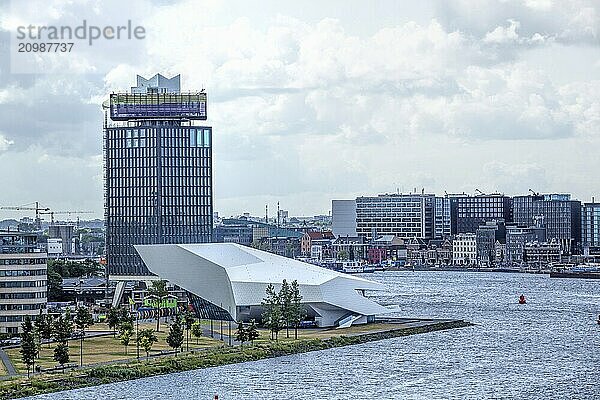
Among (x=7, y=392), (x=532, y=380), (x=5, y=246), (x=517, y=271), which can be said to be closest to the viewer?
(x=7, y=392)

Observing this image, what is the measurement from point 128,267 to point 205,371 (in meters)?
49.7

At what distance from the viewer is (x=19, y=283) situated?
61094 millimetres

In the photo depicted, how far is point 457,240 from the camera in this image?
18750cm

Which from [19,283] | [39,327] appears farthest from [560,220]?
[39,327]

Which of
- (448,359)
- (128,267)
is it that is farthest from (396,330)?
(128,267)

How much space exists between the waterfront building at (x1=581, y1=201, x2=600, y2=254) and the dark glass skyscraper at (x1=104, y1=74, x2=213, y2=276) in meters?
107

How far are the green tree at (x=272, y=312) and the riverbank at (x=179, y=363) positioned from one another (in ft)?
2.96

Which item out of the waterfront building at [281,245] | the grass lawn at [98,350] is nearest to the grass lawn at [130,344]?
the grass lawn at [98,350]

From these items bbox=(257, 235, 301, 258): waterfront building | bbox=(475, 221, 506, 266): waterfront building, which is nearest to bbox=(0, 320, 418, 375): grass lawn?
bbox=(257, 235, 301, 258): waterfront building

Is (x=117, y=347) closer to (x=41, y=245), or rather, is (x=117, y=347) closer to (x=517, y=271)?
(x=41, y=245)

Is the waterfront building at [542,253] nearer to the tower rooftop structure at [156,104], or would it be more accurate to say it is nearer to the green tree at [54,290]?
the tower rooftop structure at [156,104]

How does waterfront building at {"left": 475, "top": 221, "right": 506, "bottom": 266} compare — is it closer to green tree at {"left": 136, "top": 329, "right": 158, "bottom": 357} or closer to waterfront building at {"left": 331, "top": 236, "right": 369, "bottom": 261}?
waterfront building at {"left": 331, "top": 236, "right": 369, "bottom": 261}

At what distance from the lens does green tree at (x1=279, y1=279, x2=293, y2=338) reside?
196ft

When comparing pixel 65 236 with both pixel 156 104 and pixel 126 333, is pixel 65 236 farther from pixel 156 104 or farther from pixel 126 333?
pixel 126 333
